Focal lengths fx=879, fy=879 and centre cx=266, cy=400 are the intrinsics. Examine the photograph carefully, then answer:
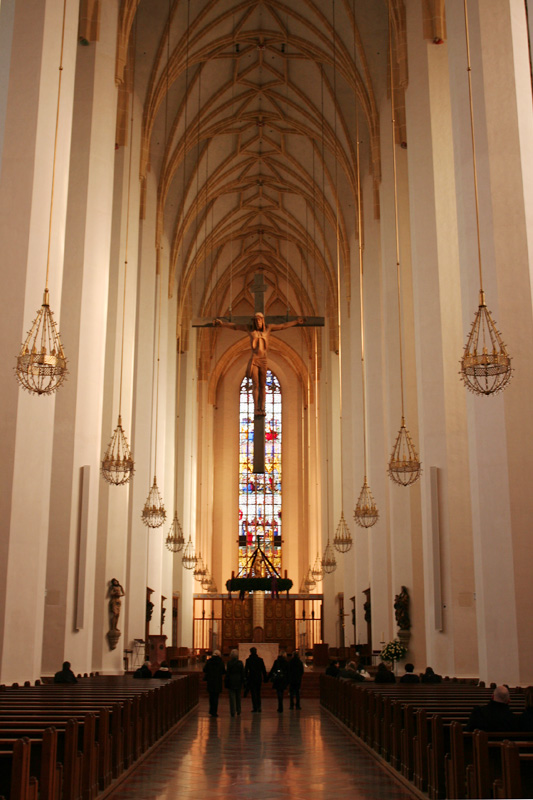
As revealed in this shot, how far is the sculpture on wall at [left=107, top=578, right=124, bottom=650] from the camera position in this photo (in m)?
17.5

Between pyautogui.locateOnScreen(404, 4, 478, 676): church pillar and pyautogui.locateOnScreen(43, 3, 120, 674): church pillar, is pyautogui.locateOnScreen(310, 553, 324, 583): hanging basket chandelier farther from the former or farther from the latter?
pyautogui.locateOnScreen(43, 3, 120, 674): church pillar

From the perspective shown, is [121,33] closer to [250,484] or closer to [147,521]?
[147,521]

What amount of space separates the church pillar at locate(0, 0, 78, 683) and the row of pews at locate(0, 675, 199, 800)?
1.06 meters

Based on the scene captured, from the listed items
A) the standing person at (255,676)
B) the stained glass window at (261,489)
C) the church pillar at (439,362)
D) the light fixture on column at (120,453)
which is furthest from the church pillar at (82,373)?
the stained glass window at (261,489)

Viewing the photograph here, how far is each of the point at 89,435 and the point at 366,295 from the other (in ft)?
34.6

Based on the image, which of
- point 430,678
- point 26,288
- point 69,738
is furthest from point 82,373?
point 69,738

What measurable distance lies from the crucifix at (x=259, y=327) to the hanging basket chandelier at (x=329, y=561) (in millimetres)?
4897

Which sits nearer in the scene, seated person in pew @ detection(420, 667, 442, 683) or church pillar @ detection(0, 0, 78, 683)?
church pillar @ detection(0, 0, 78, 683)

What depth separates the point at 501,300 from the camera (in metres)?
10.7

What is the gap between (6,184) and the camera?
11312 millimetres

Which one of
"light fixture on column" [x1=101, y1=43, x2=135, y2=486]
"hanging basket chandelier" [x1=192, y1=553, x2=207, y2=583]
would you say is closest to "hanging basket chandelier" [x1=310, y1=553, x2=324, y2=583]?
"hanging basket chandelier" [x1=192, y1=553, x2=207, y2=583]

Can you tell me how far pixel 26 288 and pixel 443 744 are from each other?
729 cm

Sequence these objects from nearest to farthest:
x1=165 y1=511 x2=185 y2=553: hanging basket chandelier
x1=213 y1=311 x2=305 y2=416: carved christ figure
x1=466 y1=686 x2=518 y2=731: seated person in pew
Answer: x1=466 y1=686 x2=518 y2=731: seated person in pew → x1=213 y1=311 x2=305 y2=416: carved christ figure → x1=165 y1=511 x2=185 y2=553: hanging basket chandelier

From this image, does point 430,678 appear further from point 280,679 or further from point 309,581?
point 309,581
